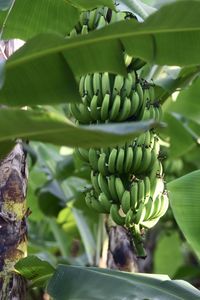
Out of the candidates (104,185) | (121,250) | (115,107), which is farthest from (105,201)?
(121,250)

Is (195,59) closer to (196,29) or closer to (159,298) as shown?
(196,29)

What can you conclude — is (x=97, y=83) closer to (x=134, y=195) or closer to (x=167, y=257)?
(x=134, y=195)

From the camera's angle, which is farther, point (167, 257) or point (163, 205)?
point (167, 257)

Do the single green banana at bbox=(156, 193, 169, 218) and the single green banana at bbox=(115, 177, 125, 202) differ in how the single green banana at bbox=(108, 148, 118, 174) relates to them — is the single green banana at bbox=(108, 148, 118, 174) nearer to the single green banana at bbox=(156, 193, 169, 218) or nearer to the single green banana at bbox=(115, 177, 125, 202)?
the single green banana at bbox=(115, 177, 125, 202)

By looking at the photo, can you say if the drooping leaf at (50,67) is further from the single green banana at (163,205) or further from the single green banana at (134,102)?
the single green banana at (163,205)

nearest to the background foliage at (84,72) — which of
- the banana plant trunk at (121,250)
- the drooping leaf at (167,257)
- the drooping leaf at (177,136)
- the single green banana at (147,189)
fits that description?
the single green banana at (147,189)
